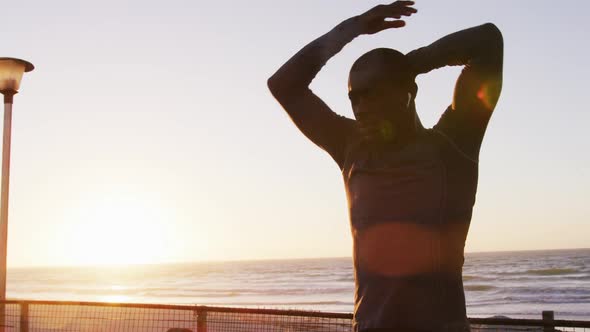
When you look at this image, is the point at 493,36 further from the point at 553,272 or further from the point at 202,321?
the point at 553,272

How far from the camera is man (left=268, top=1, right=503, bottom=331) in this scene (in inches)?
65.8

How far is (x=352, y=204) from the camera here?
1840 millimetres

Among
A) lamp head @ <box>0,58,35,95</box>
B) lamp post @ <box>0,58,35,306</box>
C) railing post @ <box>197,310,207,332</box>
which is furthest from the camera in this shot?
lamp head @ <box>0,58,35,95</box>

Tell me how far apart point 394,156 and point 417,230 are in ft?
0.65

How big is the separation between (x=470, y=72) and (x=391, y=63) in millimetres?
242

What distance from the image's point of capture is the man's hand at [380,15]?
198 cm

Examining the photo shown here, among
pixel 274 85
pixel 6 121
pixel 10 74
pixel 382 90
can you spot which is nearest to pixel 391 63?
pixel 382 90

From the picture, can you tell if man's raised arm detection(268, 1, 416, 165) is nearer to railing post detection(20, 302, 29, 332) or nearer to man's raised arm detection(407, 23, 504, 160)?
man's raised arm detection(407, 23, 504, 160)

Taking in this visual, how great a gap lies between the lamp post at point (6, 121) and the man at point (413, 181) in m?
7.20

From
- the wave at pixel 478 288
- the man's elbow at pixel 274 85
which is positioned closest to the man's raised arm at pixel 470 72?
the man's elbow at pixel 274 85

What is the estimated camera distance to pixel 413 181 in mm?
1722

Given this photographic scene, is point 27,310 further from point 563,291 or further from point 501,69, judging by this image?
point 563,291

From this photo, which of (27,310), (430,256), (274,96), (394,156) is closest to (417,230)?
(430,256)

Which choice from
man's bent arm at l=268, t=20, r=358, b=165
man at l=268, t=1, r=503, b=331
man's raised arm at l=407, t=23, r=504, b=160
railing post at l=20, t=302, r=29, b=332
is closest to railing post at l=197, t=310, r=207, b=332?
railing post at l=20, t=302, r=29, b=332
